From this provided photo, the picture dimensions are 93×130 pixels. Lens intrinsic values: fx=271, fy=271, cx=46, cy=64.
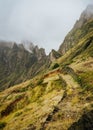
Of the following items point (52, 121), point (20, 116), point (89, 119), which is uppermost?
point (20, 116)

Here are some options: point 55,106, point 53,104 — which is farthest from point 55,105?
point 53,104

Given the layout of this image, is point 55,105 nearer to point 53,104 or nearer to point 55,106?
point 55,106

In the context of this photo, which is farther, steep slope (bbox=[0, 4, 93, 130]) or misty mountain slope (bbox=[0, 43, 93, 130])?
misty mountain slope (bbox=[0, 43, 93, 130])

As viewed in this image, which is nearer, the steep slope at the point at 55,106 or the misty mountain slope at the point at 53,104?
the steep slope at the point at 55,106

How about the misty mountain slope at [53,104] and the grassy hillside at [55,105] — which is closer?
the grassy hillside at [55,105]

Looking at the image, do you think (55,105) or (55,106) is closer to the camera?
(55,106)

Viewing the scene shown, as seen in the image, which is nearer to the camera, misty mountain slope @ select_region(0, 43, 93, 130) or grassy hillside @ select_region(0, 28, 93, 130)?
grassy hillside @ select_region(0, 28, 93, 130)

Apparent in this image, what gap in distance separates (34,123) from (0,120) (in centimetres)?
979

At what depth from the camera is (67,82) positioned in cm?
4644

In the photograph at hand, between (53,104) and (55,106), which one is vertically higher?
(53,104)

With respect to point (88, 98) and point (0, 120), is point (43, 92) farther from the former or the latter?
point (88, 98)

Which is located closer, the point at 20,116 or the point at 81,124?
the point at 81,124

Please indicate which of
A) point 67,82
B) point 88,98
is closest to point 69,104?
point 88,98

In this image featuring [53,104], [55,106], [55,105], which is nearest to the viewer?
[55,106]
